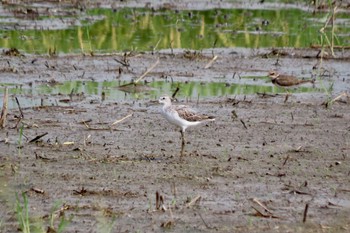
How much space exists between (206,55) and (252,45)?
4.82 ft

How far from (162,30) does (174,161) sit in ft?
27.7

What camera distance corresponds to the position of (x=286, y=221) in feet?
26.5

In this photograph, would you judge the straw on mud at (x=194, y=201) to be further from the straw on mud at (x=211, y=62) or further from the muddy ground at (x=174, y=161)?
the straw on mud at (x=211, y=62)

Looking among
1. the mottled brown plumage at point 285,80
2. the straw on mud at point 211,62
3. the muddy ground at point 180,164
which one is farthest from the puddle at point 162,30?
the mottled brown plumage at point 285,80

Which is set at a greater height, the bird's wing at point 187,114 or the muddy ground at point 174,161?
the bird's wing at point 187,114

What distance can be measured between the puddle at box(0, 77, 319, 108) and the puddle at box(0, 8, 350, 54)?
1.89 meters

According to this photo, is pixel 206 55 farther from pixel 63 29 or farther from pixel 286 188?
pixel 286 188

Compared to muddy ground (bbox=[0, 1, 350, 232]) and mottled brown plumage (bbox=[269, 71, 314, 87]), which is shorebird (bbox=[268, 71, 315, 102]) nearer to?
mottled brown plumage (bbox=[269, 71, 314, 87])

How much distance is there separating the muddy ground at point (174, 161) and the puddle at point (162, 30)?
2003 millimetres

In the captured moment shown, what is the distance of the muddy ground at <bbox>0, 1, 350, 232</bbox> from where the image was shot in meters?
8.11

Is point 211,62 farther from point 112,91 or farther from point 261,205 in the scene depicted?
point 261,205

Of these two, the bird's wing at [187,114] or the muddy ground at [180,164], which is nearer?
the muddy ground at [180,164]

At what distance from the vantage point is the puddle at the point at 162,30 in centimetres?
1645

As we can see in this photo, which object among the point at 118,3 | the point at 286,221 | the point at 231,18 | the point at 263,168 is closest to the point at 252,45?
the point at 231,18
